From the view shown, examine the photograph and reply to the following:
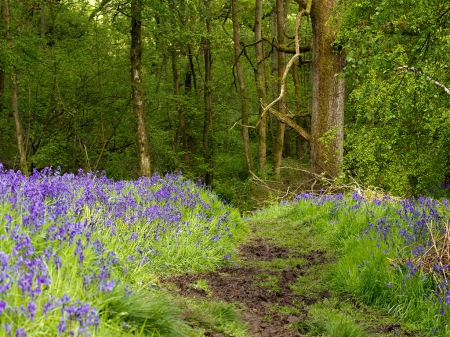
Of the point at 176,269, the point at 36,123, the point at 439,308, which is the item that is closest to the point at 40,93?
the point at 36,123

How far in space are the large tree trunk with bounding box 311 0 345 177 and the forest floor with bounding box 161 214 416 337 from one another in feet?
19.0

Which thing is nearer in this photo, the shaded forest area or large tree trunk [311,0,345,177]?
the shaded forest area

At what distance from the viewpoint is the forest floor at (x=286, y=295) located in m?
4.59

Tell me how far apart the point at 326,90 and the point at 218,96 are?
18.5 m

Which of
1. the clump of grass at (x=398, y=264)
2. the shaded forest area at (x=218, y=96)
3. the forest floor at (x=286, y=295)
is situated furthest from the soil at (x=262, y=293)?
the shaded forest area at (x=218, y=96)

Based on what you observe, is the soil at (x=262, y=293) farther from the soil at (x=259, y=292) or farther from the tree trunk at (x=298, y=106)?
the tree trunk at (x=298, y=106)

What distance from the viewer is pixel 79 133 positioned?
23844 millimetres

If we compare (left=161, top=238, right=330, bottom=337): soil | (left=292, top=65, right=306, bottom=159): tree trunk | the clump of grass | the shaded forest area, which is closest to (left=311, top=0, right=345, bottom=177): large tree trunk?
the shaded forest area

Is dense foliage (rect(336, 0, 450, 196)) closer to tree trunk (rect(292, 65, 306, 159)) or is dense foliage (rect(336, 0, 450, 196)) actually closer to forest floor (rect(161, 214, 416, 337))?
forest floor (rect(161, 214, 416, 337))

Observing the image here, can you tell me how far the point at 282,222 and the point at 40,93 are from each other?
1647 centimetres

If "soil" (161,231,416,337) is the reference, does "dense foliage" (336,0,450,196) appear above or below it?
above

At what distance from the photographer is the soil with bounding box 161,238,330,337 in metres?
4.66

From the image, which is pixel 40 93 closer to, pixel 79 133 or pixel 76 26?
pixel 79 133

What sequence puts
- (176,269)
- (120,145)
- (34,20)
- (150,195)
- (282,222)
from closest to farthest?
(176,269) → (150,195) → (282,222) → (34,20) → (120,145)
